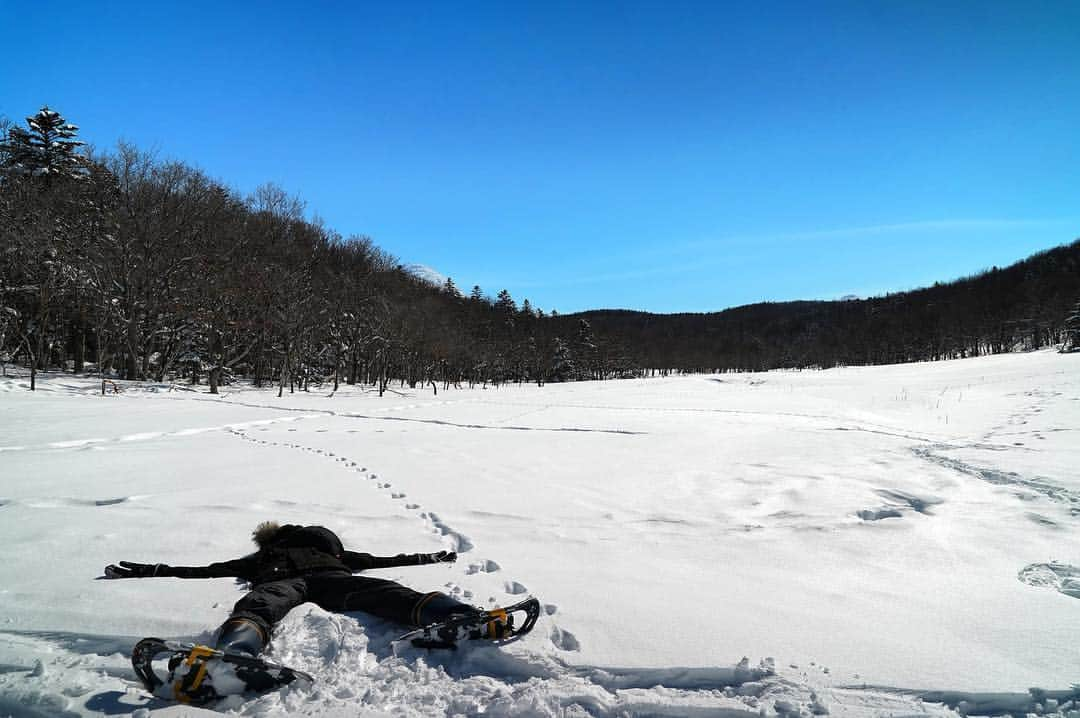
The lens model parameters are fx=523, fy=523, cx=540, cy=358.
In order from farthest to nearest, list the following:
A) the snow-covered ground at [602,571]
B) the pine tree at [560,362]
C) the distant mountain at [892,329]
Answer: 1. the distant mountain at [892,329]
2. the pine tree at [560,362]
3. the snow-covered ground at [602,571]

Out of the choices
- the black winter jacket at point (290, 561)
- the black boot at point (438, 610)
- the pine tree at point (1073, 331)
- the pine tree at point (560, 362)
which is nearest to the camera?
the black boot at point (438, 610)

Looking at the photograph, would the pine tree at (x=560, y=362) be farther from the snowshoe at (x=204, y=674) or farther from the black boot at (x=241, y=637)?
the snowshoe at (x=204, y=674)

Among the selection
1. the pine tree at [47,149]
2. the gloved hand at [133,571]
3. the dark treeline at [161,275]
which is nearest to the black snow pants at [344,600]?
the gloved hand at [133,571]

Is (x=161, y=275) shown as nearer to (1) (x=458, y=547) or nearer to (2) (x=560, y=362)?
(1) (x=458, y=547)

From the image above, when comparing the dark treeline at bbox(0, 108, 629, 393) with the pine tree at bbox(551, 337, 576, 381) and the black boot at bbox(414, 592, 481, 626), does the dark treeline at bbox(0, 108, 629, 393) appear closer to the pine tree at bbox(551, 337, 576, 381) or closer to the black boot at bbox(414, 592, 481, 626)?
the black boot at bbox(414, 592, 481, 626)

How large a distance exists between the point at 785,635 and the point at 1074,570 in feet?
8.83

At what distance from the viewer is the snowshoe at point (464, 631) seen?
276 centimetres

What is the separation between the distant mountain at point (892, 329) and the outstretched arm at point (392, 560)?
287 feet

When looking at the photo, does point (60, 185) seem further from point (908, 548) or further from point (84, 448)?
point (908, 548)

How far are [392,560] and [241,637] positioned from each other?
4.32 ft

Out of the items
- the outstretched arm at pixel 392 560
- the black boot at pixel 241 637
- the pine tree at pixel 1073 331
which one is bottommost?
the outstretched arm at pixel 392 560

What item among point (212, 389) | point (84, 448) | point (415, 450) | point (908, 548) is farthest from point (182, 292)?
point (908, 548)

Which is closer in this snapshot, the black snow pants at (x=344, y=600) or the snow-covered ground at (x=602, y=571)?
the snow-covered ground at (x=602, y=571)

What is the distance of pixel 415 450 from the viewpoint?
9453 millimetres
